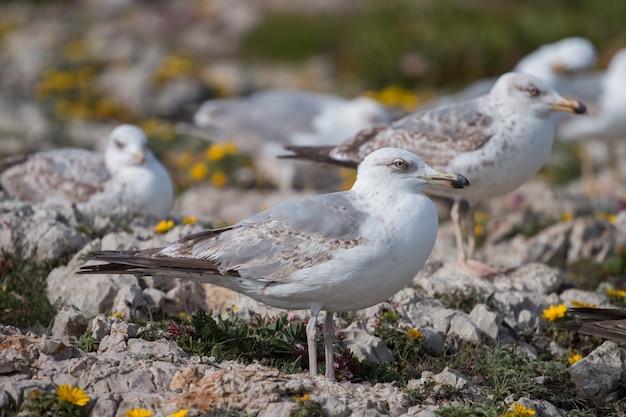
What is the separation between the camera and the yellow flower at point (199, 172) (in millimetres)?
11327

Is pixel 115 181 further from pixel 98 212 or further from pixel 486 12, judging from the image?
pixel 486 12

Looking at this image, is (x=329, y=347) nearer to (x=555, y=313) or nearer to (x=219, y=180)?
(x=555, y=313)

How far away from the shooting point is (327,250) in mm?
5422

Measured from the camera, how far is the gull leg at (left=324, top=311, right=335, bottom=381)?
212 inches

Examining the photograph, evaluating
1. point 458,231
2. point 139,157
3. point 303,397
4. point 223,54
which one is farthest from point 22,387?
point 223,54

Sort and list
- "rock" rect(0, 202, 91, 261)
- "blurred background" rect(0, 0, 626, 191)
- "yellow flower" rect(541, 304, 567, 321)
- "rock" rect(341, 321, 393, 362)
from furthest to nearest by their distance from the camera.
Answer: "blurred background" rect(0, 0, 626, 191)
"rock" rect(0, 202, 91, 261)
"yellow flower" rect(541, 304, 567, 321)
"rock" rect(341, 321, 393, 362)

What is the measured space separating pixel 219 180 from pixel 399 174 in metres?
5.83

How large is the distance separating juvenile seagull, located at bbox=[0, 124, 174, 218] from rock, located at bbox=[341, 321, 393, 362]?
9.48 ft

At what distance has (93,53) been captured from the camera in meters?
17.3

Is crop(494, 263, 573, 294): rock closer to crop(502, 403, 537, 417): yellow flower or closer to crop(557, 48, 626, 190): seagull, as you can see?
crop(502, 403, 537, 417): yellow flower

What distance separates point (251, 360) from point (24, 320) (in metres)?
1.73

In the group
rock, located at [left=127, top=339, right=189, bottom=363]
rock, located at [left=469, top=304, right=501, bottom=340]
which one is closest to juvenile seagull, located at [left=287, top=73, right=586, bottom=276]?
rock, located at [left=469, top=304, right=501, bottom=340]

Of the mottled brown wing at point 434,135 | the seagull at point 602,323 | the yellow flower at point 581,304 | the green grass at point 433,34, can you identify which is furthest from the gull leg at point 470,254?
the green grass at point 433,34

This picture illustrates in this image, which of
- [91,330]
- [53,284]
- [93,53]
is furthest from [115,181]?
[93,53]
